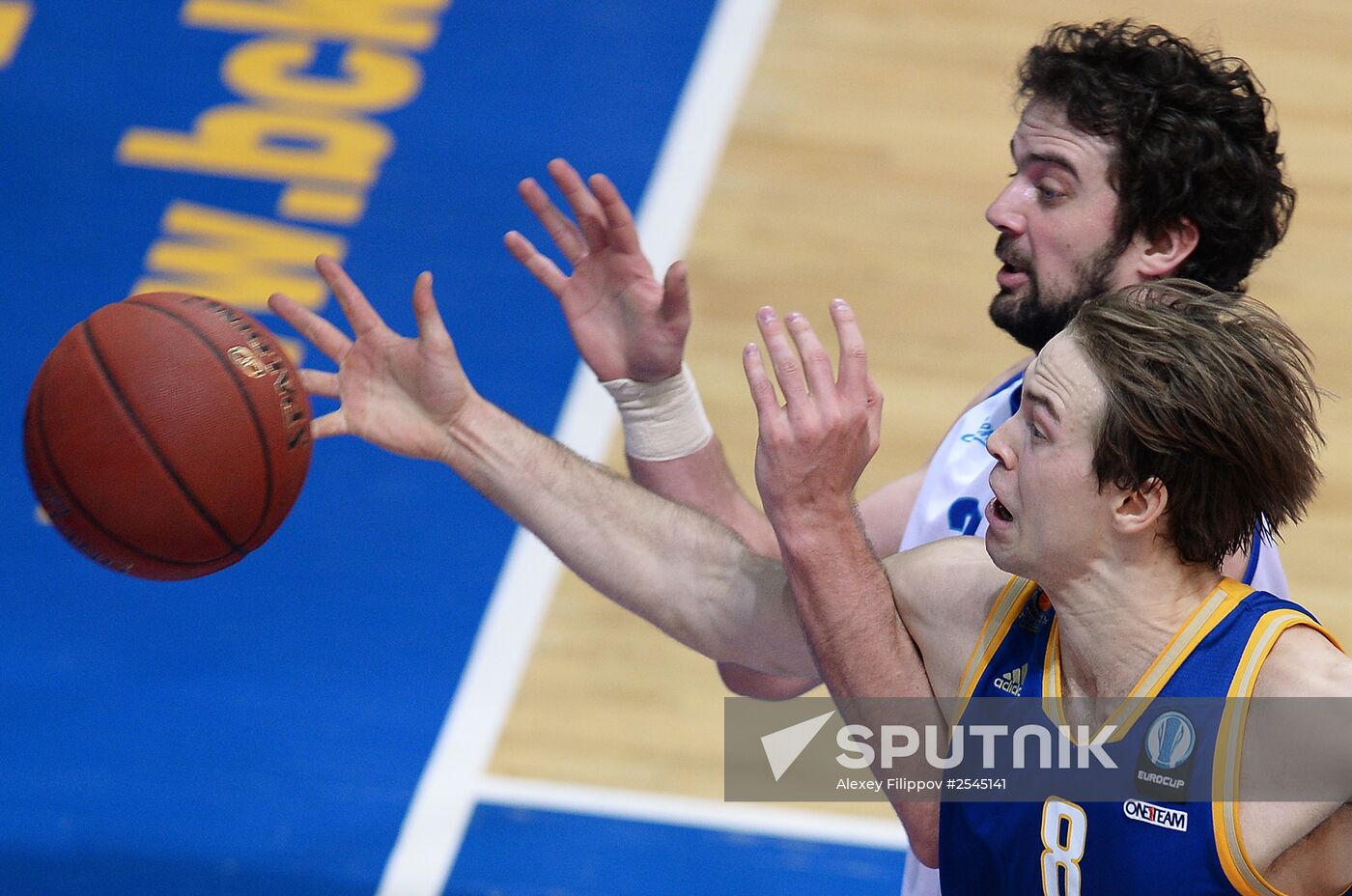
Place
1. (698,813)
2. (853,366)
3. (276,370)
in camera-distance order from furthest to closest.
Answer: (698,813), (276,370), (853,366)

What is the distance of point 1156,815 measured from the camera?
2.50 metres

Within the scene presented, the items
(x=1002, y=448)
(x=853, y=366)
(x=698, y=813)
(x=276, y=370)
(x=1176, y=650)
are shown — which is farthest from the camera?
(x=698, y=813)

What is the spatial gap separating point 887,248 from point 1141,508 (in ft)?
14.4

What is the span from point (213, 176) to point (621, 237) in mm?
3854

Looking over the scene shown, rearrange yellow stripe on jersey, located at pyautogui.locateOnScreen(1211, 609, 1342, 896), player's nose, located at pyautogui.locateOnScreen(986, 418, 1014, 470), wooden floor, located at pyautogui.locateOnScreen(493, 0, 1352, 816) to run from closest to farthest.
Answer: yellow stripe on jersey, located at pyautogui.locateOnScreen(1211, 609, 1342, 896) → player's nose, located at pyautogui.locateOnScreen(986, 418, 1014, 470) → wooden floor, located at pyautogui.locateOnScreen(493, 0, 1352, 816)

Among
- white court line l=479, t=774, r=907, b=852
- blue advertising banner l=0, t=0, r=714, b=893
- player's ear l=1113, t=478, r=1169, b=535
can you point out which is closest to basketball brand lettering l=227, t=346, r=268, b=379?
player's ear l=1113, t=478, r=1169, b=535

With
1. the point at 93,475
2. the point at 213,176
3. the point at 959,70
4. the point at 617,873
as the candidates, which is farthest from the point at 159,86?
the point at 93,475

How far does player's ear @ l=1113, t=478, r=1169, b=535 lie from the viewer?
2.51 meters

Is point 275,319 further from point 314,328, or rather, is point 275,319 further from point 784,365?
point 784,365

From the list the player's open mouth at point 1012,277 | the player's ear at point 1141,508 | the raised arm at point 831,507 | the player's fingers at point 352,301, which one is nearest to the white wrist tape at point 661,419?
the player's fingers at point 352,301

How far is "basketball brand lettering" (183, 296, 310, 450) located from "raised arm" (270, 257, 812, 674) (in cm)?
7

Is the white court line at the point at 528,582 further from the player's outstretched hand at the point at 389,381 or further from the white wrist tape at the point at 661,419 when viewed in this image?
the player's outstretched hand at the point at 389,381

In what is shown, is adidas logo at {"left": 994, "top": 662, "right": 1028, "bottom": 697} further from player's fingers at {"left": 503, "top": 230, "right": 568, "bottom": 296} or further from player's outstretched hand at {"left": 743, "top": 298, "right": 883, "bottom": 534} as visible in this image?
player's fingers at {"left": 503, "top": 230, "right": 568, "bottom": 296}

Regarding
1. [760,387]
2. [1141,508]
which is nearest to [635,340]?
[760,387]
